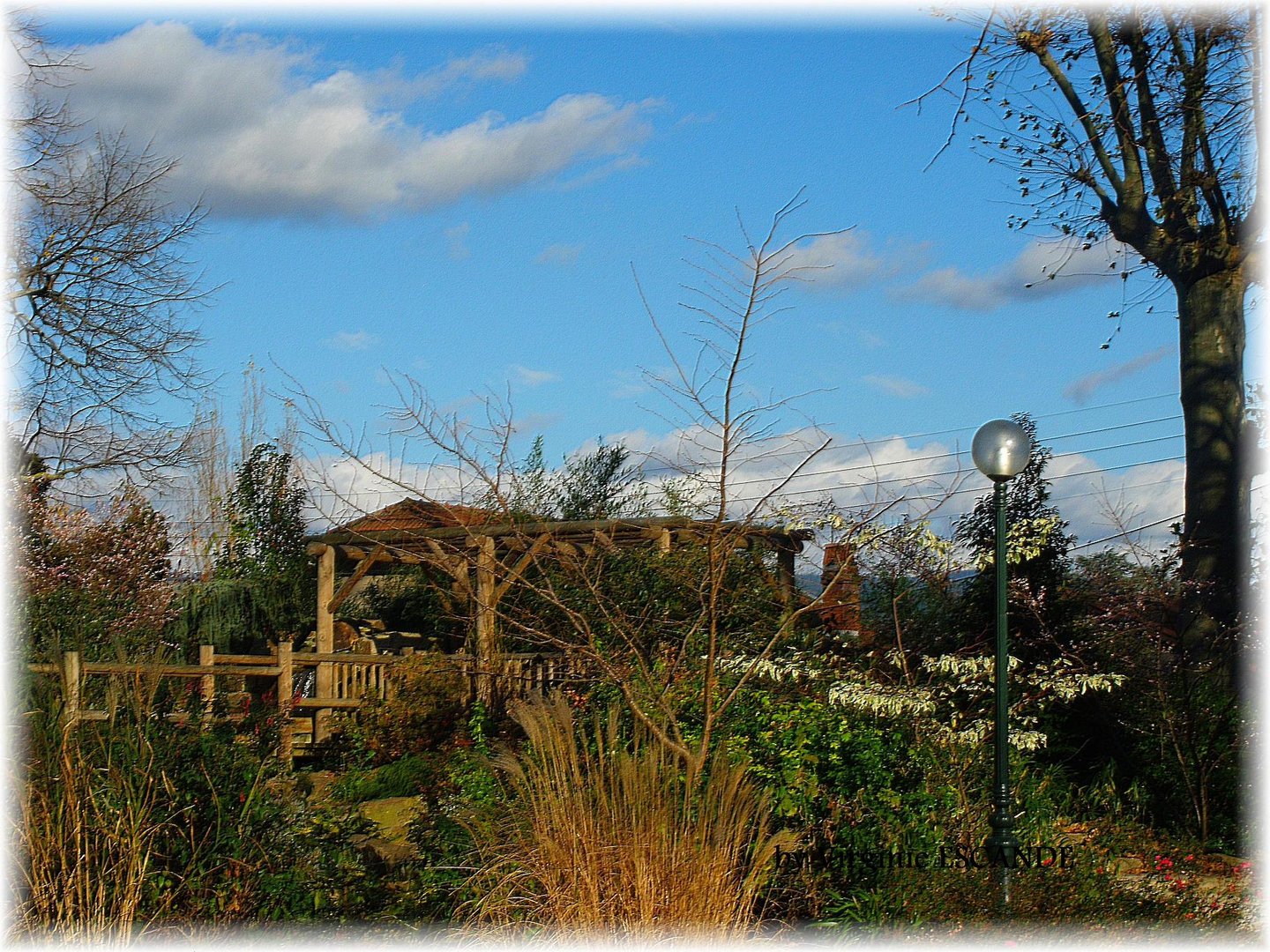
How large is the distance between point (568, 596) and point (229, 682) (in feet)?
9.00

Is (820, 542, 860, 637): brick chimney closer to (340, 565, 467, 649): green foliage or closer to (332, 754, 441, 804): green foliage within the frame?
(332, 754, 441, 804): green foliage

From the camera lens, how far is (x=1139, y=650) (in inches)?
347

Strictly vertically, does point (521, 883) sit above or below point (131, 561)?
below

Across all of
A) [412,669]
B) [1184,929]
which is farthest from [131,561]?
[1184,929]

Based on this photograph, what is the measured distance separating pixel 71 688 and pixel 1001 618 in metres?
4.58

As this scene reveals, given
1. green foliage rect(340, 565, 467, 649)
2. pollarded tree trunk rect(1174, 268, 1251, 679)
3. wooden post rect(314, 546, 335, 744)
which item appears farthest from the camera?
green foliage rect(340, 565, 467, 649)

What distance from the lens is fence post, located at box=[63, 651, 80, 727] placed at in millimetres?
4848

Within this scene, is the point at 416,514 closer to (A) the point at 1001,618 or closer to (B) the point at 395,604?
(A) the point at 1001,618

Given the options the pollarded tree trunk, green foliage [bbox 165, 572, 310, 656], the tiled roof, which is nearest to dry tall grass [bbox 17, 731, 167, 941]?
the tiled roof

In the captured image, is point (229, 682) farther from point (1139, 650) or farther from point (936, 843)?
point (1139, 650)

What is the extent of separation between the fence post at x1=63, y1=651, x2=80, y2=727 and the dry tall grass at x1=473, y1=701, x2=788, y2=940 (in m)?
1.80

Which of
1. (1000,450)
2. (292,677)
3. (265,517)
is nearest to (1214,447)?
(1000,450)

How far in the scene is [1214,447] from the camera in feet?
33.7

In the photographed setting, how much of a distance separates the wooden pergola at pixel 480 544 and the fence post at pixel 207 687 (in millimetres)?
1158
